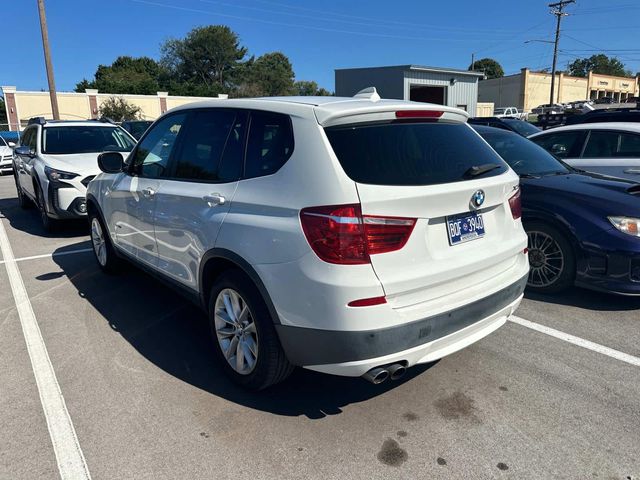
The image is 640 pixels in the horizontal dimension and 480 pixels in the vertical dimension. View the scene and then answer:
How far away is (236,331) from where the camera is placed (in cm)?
312

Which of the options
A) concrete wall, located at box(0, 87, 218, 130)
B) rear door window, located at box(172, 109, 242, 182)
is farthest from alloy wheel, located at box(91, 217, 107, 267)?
concrete wall, located at box(0, 87, 218, 130)

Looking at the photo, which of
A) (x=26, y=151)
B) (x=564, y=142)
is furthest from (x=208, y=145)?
(x=26, y=151)

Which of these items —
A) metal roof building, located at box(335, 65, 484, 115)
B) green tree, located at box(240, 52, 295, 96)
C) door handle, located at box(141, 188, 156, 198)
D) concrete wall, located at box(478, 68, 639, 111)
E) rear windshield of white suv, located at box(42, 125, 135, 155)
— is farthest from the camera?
green tree, located at box(240, 52, 295, 96)

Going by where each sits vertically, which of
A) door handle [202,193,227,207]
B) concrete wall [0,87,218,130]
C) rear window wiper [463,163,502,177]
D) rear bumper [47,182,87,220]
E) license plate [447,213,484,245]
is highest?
concrete wall [0,87,218,130]

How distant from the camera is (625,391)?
123 inches

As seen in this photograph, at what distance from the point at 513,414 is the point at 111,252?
4.29 m

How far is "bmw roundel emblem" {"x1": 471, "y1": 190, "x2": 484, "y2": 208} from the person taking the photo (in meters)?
2.80

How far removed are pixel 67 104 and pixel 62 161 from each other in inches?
1623

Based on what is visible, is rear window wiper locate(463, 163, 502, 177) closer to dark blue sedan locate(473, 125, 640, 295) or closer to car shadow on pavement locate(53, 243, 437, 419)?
car shadow on pavement locate(53, 243, 437, 419)

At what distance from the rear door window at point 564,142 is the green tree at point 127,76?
54.6 metres

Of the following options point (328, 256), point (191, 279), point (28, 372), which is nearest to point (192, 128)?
point (191, 279)

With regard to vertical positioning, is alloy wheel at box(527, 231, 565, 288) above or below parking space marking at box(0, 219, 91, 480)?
above

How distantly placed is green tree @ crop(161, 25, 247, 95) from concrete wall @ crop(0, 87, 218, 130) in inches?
1197

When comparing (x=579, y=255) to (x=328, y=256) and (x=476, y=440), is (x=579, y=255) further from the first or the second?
(x=328, y=256)
